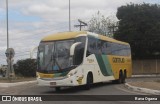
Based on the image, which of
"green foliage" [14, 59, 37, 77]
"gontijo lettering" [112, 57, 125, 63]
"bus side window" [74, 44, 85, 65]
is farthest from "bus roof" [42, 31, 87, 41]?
"green foliage" [14, 59, 37, 77]

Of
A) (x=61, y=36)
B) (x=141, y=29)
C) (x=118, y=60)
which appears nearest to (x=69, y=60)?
(x=61, y=36)

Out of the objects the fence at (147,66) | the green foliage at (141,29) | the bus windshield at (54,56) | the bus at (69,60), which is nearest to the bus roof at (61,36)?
the bus at (69,60)

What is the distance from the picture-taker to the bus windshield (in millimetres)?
25094

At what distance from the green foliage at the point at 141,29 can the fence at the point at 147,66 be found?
864 mm

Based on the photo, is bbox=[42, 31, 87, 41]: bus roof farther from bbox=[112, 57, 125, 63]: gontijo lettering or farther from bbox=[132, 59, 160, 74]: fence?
bbox=[132, 59, 160, 74]: fence

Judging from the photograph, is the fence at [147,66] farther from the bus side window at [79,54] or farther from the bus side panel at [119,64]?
the bus side window at [79,54]

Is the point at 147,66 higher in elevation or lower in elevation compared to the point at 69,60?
lower

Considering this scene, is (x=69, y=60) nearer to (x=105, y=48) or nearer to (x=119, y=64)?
(x=105, y=48)

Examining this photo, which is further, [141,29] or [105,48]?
[141,29]

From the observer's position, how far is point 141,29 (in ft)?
207

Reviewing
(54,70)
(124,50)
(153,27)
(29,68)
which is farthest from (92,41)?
(153,27)

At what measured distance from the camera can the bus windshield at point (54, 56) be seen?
2509cm

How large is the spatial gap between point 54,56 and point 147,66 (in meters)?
41.3

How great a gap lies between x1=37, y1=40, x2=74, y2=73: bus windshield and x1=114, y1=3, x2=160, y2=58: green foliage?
120ft
